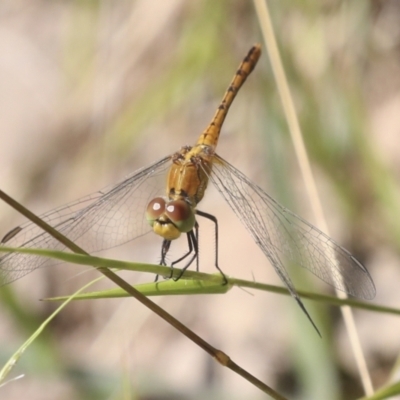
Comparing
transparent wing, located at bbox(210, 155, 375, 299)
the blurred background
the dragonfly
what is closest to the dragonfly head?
the dragonfly

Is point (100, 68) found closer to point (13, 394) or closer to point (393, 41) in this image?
point (393, 41)

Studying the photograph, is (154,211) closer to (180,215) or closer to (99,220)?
(180,215)

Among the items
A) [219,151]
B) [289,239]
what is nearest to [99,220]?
[289,239]

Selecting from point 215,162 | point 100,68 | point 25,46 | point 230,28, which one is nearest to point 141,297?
point 215,162

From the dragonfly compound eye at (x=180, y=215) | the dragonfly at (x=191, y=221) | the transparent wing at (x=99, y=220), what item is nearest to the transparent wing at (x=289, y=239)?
the dragonfly at (x=191, y=221)

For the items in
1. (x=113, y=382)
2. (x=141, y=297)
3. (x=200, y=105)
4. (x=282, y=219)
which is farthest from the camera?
(x=200, y=105)

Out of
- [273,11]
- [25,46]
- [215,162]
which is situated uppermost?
[25,46]

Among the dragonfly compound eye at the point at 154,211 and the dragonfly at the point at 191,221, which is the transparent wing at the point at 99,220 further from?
the dragonfly compound eye at the point at 154,211
